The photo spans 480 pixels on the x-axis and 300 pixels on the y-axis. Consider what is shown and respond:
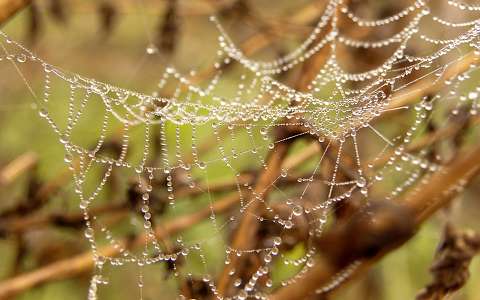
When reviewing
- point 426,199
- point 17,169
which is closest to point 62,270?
point 17,169

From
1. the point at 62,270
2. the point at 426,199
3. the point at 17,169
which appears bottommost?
the point at 426,199

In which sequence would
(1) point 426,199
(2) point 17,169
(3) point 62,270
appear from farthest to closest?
(2) point 17,169 → (3) point 62,270 → (1) point 426,199

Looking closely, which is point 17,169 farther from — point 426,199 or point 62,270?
point 426,199

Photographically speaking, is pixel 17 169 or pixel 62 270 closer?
pixel 62 270

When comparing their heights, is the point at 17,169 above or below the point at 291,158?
above

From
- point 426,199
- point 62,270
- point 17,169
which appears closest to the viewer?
point 426,199

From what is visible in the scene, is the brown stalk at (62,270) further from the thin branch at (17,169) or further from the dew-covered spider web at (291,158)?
the thin branch at (17,169)

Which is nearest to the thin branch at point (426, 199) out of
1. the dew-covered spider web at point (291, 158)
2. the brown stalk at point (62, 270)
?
the dew-covered spider web at point (291, 158)

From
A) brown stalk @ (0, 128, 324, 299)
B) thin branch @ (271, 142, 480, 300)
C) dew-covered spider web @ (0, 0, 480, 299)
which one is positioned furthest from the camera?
brown stalk @ (0, 128, 324, 299)

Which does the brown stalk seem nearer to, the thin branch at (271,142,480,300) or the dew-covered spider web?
the dew-covered spider web

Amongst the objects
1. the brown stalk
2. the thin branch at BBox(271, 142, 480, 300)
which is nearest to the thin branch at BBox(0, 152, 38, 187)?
the brown stalk

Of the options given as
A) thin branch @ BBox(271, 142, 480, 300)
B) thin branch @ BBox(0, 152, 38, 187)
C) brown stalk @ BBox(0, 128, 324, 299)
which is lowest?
thin branch @ BBox(271, 142, 480, 300)
